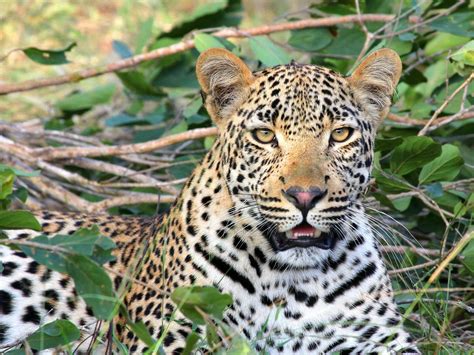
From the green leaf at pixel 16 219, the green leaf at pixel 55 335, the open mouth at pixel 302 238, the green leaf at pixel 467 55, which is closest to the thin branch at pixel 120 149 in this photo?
the green leaf at pixel 467 55

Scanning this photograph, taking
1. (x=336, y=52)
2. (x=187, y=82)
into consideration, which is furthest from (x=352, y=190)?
(x=187, y=82)

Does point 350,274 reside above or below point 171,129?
below

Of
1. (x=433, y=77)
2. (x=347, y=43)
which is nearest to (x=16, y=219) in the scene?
(x=347, y=43)

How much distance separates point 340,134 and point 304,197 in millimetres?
635

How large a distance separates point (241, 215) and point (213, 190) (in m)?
0.27

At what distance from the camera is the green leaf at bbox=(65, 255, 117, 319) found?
15.7 feet

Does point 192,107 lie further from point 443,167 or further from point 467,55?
point 467,55

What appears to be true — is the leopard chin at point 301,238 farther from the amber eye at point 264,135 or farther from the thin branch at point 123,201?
the thin branch at point 123,201

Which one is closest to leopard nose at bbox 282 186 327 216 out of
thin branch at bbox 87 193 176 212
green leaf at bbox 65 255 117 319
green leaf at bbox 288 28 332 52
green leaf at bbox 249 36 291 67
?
green leaf at bbox 65 255 117 319

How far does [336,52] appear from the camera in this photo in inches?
331

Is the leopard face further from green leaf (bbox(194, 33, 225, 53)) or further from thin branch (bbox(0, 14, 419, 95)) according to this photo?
thin branch (bbox(0, 14, 419, 95))

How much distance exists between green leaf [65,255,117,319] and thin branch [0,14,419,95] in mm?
3457

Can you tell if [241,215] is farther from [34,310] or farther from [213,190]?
[34,310]

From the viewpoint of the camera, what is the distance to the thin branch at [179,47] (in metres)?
8.08
